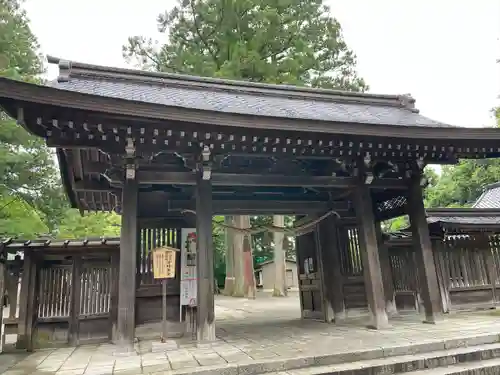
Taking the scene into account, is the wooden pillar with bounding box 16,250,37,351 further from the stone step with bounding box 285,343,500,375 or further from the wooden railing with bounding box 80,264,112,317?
the stone step with bounding box 285,343,500,375

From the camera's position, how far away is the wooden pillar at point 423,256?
23.2ft

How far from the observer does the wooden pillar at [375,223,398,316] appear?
8578 mm

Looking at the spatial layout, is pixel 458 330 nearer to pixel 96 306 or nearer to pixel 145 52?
pixel 96 306

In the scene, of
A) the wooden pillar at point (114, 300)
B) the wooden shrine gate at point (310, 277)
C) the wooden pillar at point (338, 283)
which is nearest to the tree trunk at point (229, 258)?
the wooden shrine gate at point (310, 277)

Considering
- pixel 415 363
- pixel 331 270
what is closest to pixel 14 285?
pixel 331 270

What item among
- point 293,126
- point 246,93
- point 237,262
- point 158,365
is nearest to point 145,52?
point 246,93

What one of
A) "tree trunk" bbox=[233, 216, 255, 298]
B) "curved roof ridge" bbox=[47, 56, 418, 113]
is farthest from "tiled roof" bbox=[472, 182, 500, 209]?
"tree trunk" bbox=[233, 216, 255, 298]

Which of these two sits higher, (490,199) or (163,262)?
(490,199)

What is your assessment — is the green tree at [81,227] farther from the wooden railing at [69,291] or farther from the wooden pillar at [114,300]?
the wooden pillar at [114,300]

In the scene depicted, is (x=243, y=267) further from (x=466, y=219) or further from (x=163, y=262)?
(x=163, y=262)

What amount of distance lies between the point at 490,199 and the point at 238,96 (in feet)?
35.2

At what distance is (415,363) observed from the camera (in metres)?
4.80

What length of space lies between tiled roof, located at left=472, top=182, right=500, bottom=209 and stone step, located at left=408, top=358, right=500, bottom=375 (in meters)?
9.43

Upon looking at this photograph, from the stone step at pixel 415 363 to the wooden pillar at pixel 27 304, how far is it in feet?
16.0
